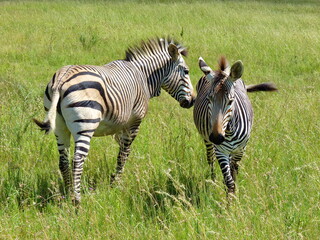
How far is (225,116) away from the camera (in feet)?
15.9

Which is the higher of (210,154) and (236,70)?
(236,70)

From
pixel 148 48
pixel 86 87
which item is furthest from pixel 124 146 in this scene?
pixel 148 48

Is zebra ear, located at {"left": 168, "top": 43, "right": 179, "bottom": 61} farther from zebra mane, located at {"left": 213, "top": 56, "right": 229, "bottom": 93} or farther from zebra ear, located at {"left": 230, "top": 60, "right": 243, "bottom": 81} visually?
zebra ear, located at {"left": 230, "top": 60, "right": 243, "bottom": 81}

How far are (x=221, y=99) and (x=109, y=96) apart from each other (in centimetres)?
118

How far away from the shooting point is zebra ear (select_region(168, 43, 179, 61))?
256 inches

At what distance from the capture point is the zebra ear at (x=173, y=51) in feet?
21.4

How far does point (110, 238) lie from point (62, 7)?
18060 millimetres

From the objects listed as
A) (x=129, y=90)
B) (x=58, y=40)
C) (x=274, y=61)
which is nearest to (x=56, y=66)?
(x=58, y=40)

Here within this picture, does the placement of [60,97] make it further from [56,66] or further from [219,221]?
[56,66]

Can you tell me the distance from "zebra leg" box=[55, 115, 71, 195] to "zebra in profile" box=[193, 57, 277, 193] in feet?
4.66

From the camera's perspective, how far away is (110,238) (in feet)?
14.2

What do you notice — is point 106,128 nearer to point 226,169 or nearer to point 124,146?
point 124,146

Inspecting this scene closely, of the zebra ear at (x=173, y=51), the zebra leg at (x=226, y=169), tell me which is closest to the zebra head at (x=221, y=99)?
the zebra leg at (x=226, y=169)

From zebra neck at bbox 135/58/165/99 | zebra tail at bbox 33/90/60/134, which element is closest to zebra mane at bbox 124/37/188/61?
zebra neck at bbox 135/58/165/99
